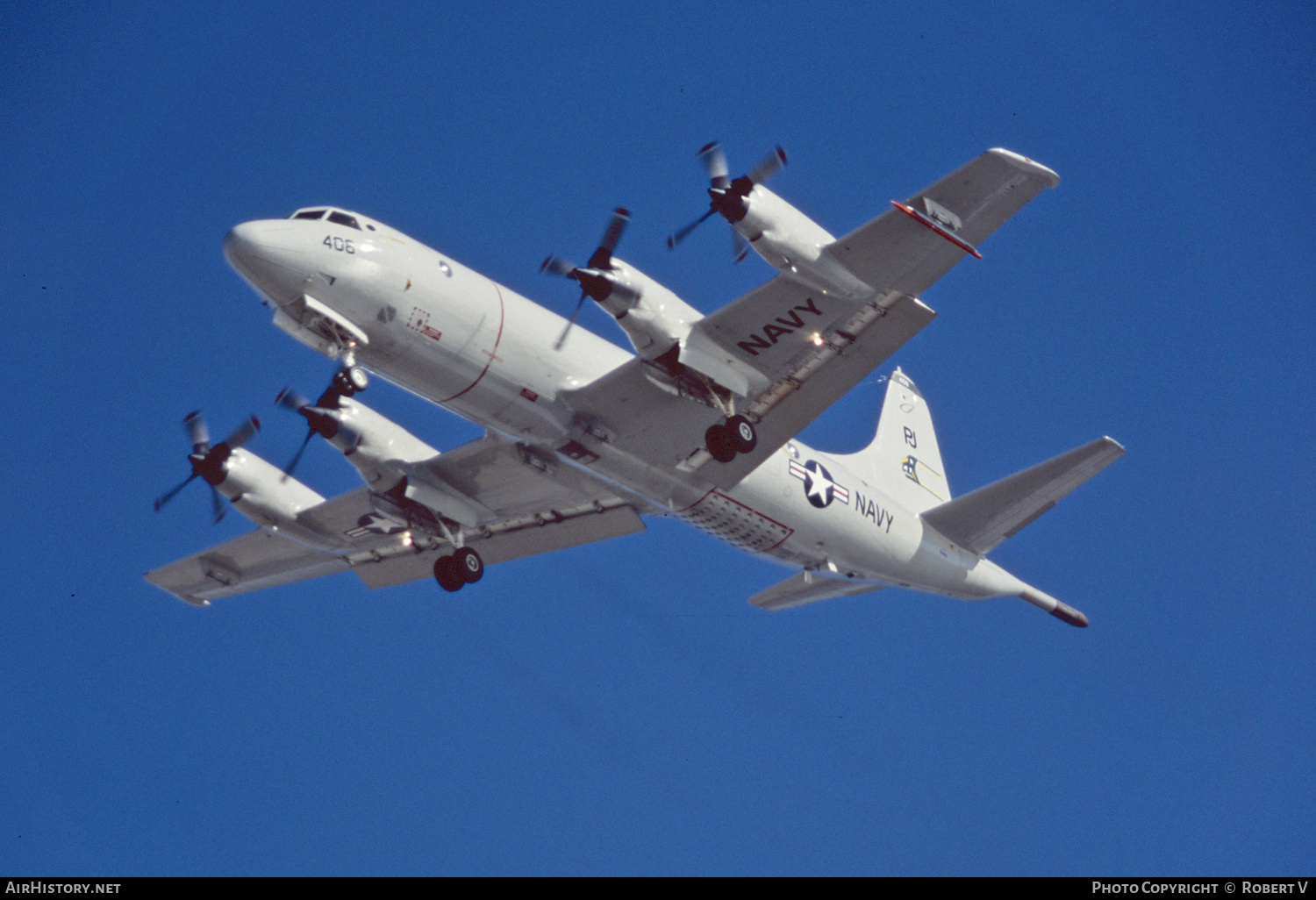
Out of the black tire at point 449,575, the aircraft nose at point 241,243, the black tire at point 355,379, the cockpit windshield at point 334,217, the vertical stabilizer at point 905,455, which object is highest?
the vertical stabilizer at point 905,455

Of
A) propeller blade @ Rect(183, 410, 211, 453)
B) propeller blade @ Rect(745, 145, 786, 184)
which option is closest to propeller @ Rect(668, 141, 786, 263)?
propeller blade @ Rect(745, 145, 786, 184)

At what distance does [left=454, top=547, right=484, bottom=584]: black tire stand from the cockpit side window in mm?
6346

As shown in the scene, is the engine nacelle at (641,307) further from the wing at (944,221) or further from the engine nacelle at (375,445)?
the engine nacelle at (375,445)

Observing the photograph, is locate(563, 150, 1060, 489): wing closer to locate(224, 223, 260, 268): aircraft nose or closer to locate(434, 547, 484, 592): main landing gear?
locate(434, 547, 484, 592): main landing gear

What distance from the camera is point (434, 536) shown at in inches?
900

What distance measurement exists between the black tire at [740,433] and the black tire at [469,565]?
5.45 meters

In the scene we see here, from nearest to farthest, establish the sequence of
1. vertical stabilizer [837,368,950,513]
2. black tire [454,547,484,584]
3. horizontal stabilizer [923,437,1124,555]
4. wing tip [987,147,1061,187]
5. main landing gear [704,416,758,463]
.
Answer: wing tip [987,147,1061,187] < main landing gear [704,416,758,463] < horizontal stabilizer [923,437,1124,555] < black tire [454,547,484,584] < vertical stabilizer [837,368,950,513]

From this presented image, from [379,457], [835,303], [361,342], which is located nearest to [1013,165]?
[835,303]

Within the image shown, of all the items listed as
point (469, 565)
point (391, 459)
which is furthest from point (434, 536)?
point (391, 459)

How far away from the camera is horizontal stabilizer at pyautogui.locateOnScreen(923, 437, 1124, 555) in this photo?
21609 millimetres

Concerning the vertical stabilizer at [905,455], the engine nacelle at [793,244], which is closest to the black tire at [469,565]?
the vertical stabilizer at [905,455]

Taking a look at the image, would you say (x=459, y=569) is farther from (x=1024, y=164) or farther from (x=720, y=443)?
(x=1024, y=164)

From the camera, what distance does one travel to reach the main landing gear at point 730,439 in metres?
19.6

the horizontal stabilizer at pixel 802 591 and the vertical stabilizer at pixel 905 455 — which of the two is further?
the vertical stabilizer at pixel 905 455
